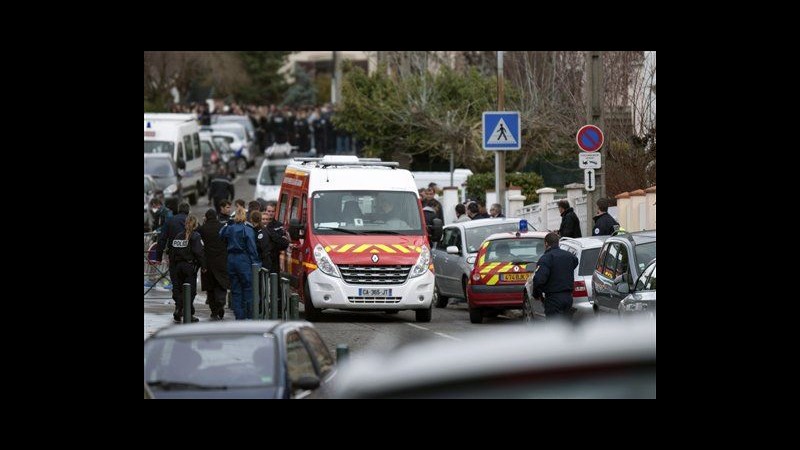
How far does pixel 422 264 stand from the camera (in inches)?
926

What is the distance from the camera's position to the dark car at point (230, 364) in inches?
464

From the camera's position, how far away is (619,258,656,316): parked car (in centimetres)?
1644

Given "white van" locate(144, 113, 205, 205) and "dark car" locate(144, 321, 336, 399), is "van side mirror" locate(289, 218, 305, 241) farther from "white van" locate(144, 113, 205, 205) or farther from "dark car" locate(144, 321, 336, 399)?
"white van" locate(144, 113, 205, 205)

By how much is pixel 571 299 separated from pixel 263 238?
17.1 ft

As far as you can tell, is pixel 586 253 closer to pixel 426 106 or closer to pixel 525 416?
pixel 525 416

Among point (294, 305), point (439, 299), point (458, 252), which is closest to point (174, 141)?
point (439, 299)

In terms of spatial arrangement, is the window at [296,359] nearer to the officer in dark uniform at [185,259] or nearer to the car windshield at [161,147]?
the officer in dark uniform at [185,259]

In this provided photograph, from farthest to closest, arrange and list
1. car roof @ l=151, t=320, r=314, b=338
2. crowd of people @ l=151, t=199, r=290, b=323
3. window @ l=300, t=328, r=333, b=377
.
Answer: crowd of people @ l=151, t=199, r=290, b=323 < window @ l=300, t=328, r=333, b=377 < car roof @ l=151, t=320, r=314, b=338

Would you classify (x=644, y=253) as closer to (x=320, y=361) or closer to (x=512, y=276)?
(x=512, y=276)

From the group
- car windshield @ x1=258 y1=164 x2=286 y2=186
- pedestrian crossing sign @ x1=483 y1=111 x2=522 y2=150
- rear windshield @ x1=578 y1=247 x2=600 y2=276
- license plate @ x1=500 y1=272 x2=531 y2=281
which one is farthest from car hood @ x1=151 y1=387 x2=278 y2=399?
car windshield @ x1=258 y1=164 x2=286 y2=186

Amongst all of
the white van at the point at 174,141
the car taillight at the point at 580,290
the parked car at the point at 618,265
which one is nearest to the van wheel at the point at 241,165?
the white van at the point at 174,141

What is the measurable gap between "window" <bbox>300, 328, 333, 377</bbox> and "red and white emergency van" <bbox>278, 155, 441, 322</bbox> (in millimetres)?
10129
